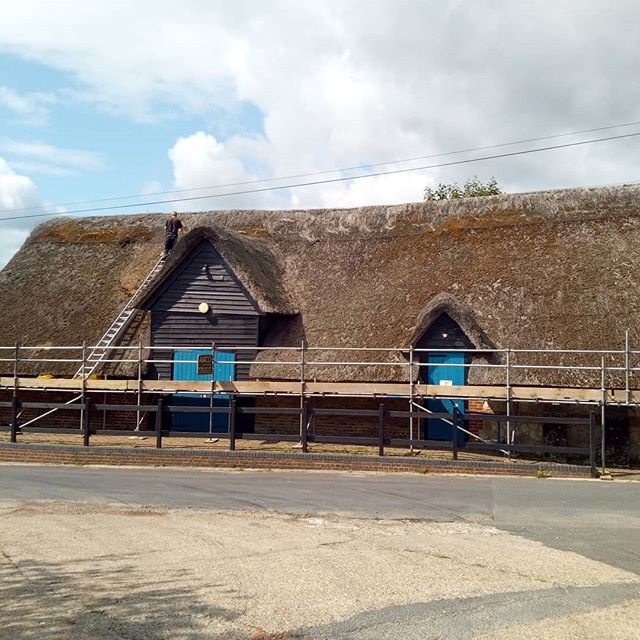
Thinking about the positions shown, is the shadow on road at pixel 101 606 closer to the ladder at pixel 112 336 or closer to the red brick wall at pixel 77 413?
the ladder at pixel 112 336

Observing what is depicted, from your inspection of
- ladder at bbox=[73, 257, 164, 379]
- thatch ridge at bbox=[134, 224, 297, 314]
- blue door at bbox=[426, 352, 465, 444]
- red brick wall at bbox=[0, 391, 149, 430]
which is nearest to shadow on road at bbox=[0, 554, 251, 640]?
blue door at bbox=[426, 352, 465, 444]

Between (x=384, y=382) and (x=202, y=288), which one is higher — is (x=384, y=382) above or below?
below

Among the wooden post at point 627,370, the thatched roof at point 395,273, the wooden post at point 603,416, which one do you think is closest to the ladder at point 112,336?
the thatched roof at point 395,273

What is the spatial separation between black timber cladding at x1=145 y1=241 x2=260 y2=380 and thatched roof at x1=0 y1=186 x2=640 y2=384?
1.96ft

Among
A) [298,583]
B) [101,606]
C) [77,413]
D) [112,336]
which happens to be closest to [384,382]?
[112,336]

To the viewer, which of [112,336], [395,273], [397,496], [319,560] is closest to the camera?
[319,560]

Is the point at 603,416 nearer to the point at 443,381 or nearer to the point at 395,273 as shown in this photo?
the point at 443,381

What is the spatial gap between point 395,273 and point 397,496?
9.35 meters

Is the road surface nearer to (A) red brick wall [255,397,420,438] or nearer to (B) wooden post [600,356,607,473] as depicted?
(B) wooden post [600,356,607,473]

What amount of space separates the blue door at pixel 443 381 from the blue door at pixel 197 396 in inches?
215

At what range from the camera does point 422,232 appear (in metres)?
22.0

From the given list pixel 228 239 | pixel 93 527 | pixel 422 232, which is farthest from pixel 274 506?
pixel 422 232

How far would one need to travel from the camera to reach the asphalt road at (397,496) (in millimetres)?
9953

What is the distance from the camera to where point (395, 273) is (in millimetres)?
20781
